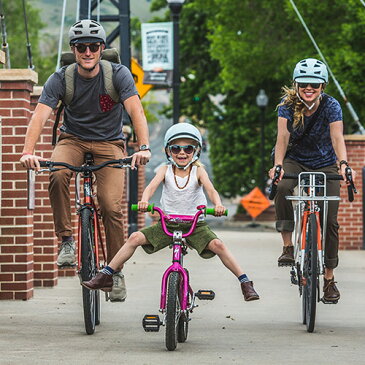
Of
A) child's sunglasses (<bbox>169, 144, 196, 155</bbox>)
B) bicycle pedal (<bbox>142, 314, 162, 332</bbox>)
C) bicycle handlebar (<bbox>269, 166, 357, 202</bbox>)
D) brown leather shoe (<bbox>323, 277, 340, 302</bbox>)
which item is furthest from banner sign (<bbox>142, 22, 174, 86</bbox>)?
bicycle pedal (<bbox>142, 314, 162, 332</bbox>)

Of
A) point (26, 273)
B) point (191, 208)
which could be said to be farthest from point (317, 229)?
point (26, 273)

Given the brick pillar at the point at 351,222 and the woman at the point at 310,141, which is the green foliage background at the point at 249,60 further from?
the woman at the point at 310,141

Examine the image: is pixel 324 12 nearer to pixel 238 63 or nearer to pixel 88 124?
pixel 238 63

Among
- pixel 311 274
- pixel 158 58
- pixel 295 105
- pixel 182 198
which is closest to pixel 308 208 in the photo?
pixel 311 274

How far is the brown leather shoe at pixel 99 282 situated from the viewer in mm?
8438

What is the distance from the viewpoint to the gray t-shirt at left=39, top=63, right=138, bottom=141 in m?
8.64

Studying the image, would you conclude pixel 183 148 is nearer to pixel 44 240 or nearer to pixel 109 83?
pixel 109 83

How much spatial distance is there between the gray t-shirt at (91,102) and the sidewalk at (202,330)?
1502 mm

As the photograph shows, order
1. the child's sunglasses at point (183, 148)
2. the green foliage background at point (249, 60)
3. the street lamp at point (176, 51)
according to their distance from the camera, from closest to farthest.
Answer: the child's sunglasses at point (183, 148) < the street lamp at point (176, 51) < the green foliage background at point (249, 60)

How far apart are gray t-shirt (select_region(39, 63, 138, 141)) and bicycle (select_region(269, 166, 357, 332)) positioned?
1335 mm

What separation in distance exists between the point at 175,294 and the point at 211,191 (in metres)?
0.85

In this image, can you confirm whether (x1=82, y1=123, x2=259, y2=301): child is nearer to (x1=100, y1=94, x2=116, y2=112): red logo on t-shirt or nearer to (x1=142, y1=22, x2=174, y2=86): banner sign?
(x1=100, y1=94, x2=116, y2=112): red logo on t-shirt

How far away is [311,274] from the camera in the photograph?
898 cm

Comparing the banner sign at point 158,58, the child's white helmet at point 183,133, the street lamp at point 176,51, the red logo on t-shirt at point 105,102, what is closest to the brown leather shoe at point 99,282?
the child's white helmet at point 183,133
